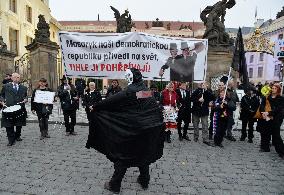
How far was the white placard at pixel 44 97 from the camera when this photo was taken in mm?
8141

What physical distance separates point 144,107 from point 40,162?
8.92 feet

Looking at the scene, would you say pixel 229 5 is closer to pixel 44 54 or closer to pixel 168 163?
pixel 44 54

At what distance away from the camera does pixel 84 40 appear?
24.6 feet

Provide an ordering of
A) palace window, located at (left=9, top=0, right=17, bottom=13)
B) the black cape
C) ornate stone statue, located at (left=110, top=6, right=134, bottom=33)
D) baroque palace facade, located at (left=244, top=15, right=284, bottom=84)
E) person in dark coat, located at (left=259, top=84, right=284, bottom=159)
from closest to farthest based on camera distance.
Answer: the black cape
person in dark coat, located at (left=259, top=84, right=284, bottom=159)
ornate stone statue, located at (left=110, top=6, right=134, bottom=33)
palace window, located at (left=9, top=0, right=17, bottom=13)
baroque palace facade, located at (left=244, top=15, right=284, bottom=84)

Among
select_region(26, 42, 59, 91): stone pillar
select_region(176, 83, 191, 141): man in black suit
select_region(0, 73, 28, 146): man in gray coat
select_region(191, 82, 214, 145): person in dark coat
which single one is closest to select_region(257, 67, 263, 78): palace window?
select_region(26, 42, 59, 91): stone pillar

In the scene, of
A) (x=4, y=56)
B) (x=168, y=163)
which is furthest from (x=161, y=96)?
(x=4, y=56)

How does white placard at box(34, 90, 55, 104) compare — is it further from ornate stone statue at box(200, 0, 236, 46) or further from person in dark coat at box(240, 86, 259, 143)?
ornate stone statue at box(200, 0, 236, 46)

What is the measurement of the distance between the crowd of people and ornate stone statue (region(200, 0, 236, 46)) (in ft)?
17.6

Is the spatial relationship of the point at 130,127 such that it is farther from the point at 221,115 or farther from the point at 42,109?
the point at 42,109

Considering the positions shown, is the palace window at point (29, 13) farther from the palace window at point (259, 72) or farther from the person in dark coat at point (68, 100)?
the palace window at point (259, 72)

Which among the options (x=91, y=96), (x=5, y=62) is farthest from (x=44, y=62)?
(x=91, y=96)

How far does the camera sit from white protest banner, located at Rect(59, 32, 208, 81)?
750cm

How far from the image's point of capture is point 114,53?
7535 mm

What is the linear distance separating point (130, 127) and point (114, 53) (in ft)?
11.3
